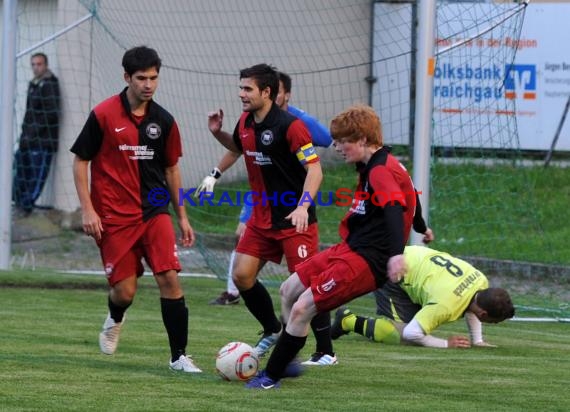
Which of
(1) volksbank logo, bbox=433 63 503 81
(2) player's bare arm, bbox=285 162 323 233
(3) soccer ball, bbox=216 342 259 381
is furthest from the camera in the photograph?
(1) volksbank logo, bbox=433 63 503 81

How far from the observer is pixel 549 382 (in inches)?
307

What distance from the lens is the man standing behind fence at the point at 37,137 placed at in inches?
710

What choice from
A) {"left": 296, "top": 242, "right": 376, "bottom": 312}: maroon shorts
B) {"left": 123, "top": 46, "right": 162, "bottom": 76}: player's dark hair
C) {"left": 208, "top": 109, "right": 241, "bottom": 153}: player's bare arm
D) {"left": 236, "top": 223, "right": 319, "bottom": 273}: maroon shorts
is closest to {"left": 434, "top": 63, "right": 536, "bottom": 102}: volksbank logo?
{"left": 208, "top": 109, "right": 241, "bottom": 153}: player's bare arm

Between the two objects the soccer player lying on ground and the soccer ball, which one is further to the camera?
the soccer ball

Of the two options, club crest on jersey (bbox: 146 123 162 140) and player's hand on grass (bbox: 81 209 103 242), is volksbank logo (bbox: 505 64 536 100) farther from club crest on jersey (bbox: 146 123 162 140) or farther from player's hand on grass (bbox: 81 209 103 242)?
player's hand on grass (bbox: 81 209 103 242)

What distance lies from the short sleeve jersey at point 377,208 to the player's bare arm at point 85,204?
1.61 m

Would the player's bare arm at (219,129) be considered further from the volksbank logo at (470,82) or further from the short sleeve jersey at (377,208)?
the volksbank logo at (470,82)

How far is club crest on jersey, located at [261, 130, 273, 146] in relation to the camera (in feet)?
28.2

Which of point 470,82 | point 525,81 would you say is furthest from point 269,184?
point 525,81

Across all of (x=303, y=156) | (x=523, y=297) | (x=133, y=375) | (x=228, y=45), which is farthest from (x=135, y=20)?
(x=133, y=375)

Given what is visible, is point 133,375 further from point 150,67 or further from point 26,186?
point 26,186

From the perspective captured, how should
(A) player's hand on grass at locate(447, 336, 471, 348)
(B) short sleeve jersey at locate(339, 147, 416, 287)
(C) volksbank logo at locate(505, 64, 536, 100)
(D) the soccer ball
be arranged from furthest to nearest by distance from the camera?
(C) volksbank logo at locate(505, 64, 536, 100)
(A) player's hand on grass at locate(447, 336, 471, 348)
(D) the soccer ball
(B) short sleeve jersey at locate(339, 147, 416, 287)

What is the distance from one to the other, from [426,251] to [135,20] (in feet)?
25.7

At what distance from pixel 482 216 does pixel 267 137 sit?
7.80m
